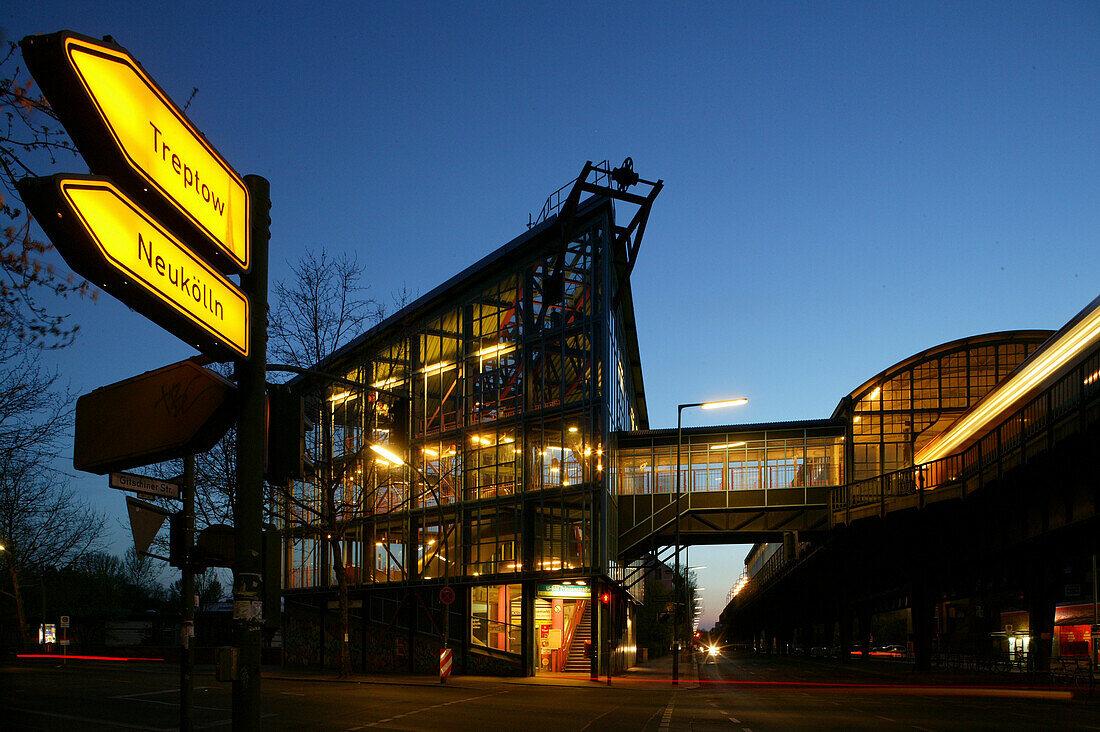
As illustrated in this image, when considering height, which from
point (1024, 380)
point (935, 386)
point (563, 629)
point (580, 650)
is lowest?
point (580, 650)

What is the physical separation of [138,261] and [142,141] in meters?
0.63

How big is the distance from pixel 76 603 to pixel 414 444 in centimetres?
5196

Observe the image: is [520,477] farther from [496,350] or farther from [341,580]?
[341,580]

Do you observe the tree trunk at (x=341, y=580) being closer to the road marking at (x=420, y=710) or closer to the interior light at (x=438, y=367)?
the road marking at (x=420, y=710)

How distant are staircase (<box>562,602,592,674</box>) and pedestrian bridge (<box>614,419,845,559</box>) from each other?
361 cm

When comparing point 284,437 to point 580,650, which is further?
point 580,650

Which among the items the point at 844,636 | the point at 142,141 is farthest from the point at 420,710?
the point at 844,636

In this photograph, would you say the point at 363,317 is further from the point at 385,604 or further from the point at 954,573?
the point at 954,573

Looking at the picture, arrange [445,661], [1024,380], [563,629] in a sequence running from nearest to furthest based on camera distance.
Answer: [445,661]
[1024,380]
[563,629]

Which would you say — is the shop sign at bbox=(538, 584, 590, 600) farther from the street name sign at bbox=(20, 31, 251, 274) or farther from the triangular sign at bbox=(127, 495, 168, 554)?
the street name sign at bbox=(20, 31, 251, 274)

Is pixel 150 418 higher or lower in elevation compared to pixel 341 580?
higher

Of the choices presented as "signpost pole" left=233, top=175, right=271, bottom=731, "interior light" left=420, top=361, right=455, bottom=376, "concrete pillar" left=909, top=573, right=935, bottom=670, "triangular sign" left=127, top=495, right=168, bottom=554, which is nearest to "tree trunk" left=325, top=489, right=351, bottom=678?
"interior light" left=420, top=361, right=455, bottom=376

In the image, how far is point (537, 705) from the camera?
22.1 meters

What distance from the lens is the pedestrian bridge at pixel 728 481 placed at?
4131cm
